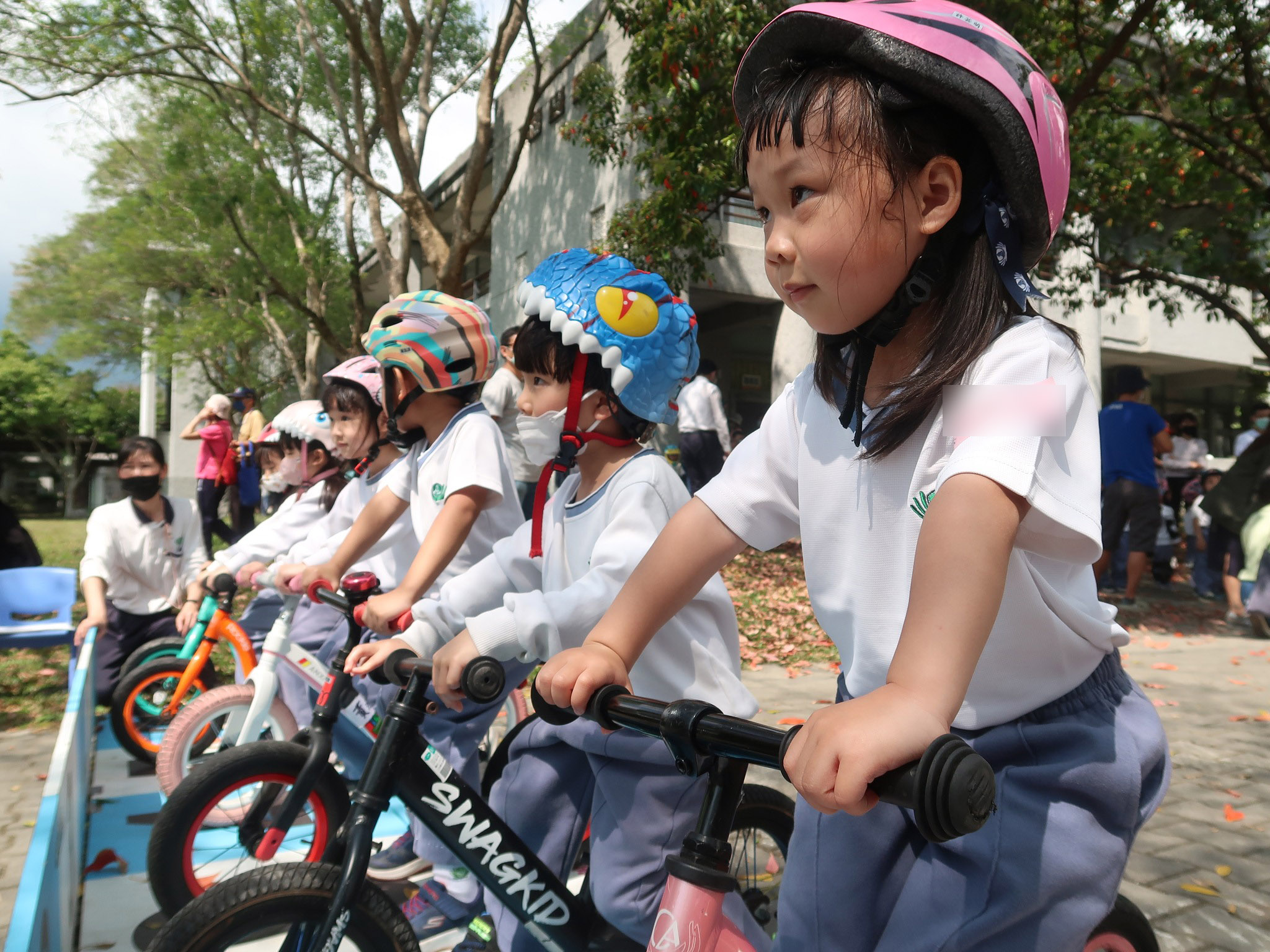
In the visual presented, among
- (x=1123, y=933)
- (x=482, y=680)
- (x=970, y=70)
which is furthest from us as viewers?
(x=1123, y=933)

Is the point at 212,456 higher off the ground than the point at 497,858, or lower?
higher

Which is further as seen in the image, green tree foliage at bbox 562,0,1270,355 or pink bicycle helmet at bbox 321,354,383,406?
green tree foliage at bbox 562,0,1270,355

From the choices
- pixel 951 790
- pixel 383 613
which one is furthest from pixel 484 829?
pixel 951 790

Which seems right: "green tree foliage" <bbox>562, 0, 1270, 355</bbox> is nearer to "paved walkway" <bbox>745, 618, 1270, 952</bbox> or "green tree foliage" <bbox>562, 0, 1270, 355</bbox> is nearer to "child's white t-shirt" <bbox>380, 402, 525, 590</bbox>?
"paved walkway" <bbox>745, 618, 1270, 952</bbox>

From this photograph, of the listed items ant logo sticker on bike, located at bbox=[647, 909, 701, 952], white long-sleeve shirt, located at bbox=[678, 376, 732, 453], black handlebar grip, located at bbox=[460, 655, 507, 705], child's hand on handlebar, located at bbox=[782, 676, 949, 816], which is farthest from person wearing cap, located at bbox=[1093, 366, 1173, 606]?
child's hand on handlebar, located at bbox=[782, 676, 949, 816]

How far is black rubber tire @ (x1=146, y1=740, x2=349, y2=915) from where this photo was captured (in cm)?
280

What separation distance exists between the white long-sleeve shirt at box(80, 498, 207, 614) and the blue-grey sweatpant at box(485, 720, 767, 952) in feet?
12.2

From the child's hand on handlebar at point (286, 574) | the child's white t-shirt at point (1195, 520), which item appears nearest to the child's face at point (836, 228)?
the child's hand on handlebar at point (286, 574)

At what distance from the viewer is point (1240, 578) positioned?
8.24 metres

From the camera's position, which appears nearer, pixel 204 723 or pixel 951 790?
pixel 951 790

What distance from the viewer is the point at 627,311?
8.61 ft

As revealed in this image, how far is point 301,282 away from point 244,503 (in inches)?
304

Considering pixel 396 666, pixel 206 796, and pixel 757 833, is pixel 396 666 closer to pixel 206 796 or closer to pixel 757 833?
pixel 206 796

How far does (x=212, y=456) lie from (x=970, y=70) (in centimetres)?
1092
